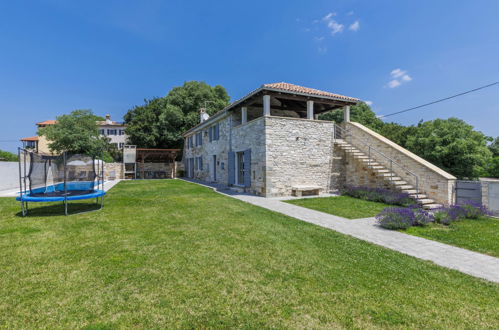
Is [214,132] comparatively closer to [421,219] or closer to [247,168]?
[247,168]

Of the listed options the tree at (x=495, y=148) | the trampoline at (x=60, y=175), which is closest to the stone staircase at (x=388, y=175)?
the trampoline at (x=60, y=175)

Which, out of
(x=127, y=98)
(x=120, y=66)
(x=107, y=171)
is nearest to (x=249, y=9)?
(x=120, y=66)

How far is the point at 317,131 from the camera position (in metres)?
12.3

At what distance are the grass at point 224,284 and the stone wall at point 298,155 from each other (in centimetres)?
634

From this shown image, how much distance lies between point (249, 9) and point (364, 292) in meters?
14.1

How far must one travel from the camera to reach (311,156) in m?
12.1

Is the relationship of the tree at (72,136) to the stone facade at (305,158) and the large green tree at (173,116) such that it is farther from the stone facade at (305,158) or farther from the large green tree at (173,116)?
the stone facade at (305,158)

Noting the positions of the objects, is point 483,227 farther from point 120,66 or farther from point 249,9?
point 120,66

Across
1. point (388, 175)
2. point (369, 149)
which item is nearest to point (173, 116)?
point (369, 149)

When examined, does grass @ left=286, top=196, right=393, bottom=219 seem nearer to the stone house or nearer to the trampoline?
the stone house

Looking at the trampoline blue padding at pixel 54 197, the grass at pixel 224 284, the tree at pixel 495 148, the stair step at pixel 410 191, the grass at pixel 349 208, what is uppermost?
the tree at pixel 495 148

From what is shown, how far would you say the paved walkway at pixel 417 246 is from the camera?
3.44 m

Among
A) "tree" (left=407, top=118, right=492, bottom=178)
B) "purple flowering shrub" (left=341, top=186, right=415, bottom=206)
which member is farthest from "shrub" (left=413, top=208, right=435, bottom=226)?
"tree" (left=407, top=118, right=492, bottom=178)

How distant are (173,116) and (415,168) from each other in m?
26.5
